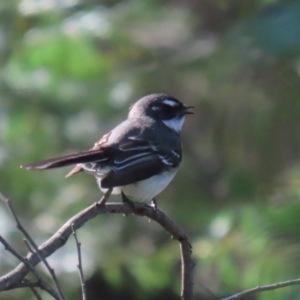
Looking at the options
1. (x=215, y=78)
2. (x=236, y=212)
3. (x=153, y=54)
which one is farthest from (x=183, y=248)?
(x=153, y=54)

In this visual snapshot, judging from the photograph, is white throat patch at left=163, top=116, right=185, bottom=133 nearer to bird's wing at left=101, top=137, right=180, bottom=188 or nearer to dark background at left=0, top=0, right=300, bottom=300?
bird's wing at left=101, top=137, right=180, bottom=188

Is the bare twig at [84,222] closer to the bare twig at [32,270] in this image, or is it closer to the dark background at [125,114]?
Answer: the bare twig at [32,270]

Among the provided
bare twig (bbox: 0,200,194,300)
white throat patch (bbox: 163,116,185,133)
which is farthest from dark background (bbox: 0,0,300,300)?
bare twig (bbox: 0,200,194,300)

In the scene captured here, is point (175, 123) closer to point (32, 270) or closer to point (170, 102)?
point (170, 102)

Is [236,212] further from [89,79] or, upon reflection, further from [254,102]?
[89,79]

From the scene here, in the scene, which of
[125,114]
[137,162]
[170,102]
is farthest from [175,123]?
[125,114]

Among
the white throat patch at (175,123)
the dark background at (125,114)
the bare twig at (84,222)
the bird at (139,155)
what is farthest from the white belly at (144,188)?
the dark background at (125,114)
